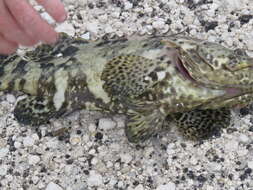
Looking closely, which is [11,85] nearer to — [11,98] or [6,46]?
[11,98]

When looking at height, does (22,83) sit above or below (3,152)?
above

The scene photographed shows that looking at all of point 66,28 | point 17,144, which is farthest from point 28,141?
point 66,28

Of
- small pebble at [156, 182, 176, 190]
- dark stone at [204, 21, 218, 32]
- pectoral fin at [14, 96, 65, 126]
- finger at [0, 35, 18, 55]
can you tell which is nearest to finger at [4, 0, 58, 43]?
finger at [0, 35, 18, 55]

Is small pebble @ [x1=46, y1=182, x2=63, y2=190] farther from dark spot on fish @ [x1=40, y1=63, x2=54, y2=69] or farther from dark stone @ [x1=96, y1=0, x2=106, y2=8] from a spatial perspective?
dark stone @ [x1=96, y1=0, x2=106, y2=8]

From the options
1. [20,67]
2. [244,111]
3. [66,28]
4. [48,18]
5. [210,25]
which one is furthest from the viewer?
[48,18]

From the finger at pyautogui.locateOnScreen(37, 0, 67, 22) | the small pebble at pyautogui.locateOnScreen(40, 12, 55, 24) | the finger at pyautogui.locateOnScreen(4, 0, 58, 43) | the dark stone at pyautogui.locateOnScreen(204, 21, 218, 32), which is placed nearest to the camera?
the finger at pyautogui.locateOnScreen(4, 0, 58, 43)

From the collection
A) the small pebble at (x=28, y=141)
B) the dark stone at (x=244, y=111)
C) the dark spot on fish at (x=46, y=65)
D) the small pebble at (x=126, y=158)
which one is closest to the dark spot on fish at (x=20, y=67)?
the dark spot on fish at (x=46, y=65)

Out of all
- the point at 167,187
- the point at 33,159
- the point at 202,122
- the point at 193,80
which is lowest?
the point at 167,187
